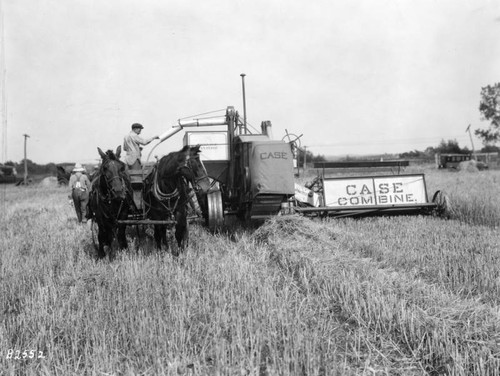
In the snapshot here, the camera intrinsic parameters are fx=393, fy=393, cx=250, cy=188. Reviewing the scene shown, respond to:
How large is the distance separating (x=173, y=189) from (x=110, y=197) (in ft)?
3.04

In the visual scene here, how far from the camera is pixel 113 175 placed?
5.59 meters

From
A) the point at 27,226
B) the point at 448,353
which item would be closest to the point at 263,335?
the point at 448,353

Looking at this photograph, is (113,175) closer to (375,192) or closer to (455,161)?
(375,192)

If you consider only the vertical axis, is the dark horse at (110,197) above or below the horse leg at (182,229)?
above

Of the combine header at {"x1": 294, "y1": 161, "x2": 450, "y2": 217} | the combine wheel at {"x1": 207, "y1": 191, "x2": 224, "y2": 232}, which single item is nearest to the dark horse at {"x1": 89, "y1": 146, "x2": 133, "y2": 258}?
the combine wheel at {"x1": 207, "y1": 191, "x2": 224, "y2": 232}

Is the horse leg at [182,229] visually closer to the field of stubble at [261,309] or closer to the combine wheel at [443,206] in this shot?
the field of stubble at [261,309]

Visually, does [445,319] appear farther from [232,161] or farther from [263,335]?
[232,161]

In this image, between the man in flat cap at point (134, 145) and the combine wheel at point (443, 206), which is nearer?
the man in flat cap at point (134, 145)

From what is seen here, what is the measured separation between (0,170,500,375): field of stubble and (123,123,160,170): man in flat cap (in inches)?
67.1

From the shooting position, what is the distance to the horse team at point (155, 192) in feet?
18.7

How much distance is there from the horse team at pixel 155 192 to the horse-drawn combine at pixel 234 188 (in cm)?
2

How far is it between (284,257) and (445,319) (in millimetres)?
2605

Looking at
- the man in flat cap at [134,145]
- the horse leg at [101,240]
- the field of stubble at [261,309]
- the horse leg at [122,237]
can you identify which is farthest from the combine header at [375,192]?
the horse leg at [101,240]

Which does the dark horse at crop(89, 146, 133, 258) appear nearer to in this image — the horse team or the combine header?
the horse team
